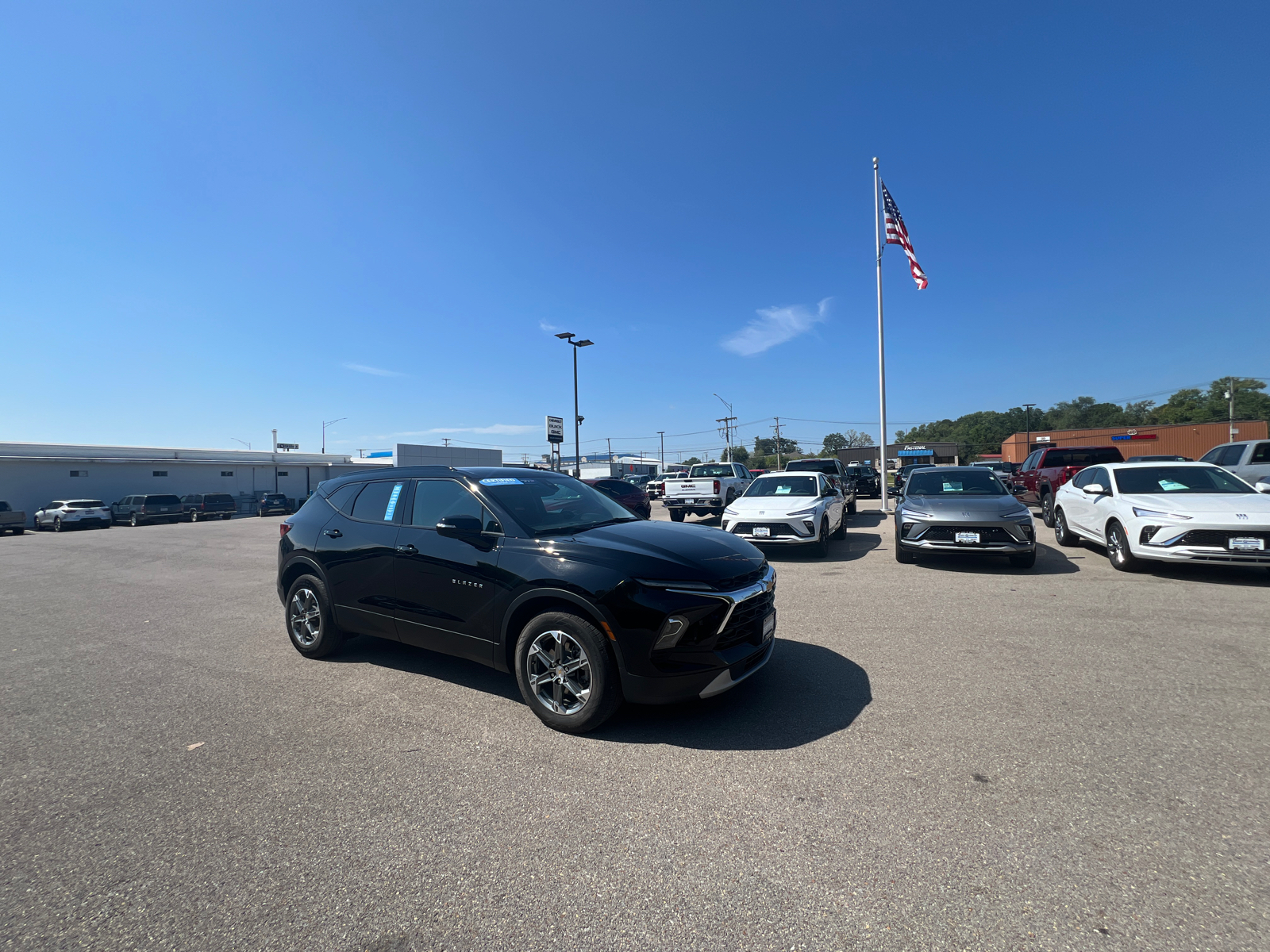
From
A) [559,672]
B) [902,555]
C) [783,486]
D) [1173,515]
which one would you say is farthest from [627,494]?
[559,672]

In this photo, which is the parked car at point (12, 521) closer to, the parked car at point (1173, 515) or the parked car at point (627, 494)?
the parked car at point (627, 494)

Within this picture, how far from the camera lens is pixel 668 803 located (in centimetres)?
289

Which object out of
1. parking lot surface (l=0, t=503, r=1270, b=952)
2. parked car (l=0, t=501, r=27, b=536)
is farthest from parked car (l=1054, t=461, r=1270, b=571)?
parked car (l=0, t=501, r=27, b=536)

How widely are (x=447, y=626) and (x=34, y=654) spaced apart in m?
4.82

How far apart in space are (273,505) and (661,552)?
135 ft

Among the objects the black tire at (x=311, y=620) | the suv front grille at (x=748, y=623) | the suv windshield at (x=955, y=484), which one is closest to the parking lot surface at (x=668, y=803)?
the black tire at (x=311, y=620)

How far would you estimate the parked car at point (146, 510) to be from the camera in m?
31.3

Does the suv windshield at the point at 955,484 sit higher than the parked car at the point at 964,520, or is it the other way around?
the suv windshield at the point at 955,484

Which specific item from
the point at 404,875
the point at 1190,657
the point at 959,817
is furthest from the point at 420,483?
the point at 1190,657

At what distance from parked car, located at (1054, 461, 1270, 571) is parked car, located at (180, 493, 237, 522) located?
40.7m

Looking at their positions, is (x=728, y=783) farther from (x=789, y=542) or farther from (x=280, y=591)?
(x=789, y=542)

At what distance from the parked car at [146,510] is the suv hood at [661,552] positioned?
1464 inches

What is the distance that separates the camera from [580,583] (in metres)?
3.65

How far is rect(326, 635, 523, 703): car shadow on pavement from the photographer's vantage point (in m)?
4.57
